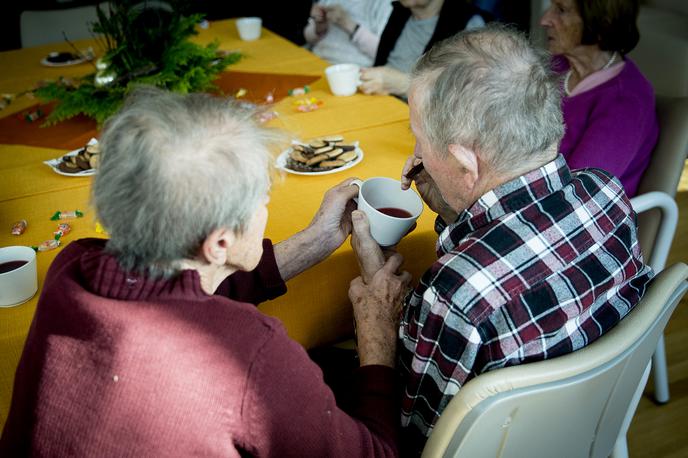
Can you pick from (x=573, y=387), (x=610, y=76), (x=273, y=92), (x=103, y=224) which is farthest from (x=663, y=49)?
(x=103, y=224)

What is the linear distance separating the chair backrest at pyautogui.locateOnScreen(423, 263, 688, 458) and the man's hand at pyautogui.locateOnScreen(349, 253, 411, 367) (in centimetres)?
27

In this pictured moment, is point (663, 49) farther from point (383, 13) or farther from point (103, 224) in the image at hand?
point (103, 224)

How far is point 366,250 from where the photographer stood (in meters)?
1.25

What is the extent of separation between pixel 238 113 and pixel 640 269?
0.75 metres

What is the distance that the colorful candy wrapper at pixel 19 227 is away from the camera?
1.42 m

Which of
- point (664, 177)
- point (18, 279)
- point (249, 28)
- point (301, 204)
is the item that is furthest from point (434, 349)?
point (249, 28)

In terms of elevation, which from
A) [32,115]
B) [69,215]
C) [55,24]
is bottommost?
[55,24]

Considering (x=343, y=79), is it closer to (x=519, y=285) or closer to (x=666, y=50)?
(x=519, y=285)

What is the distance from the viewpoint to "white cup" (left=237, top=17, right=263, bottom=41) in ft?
9.53

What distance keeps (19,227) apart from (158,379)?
864mm

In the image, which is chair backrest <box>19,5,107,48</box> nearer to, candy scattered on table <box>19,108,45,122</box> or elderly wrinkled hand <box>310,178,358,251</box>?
candy scattered on table <box>19,108,45,122</box>

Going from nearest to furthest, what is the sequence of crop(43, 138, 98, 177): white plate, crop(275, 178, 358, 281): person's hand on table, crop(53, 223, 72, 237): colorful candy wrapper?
crop(275, 178, 358, 281): person's hand on table → crop(53, 223, 72, 237): colorful candy wrapper → crop(43, 138, 98, 177): white plate

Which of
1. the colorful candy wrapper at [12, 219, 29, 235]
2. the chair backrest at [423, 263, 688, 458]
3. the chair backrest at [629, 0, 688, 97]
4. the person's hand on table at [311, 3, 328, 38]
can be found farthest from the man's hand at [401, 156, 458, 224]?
the chair backrest at [629, 0, 688, 97]

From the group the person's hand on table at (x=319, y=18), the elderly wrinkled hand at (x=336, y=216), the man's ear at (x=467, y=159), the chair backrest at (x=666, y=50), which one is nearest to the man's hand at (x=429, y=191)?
the elderly wrinkled hand at (x=336, y=216)
